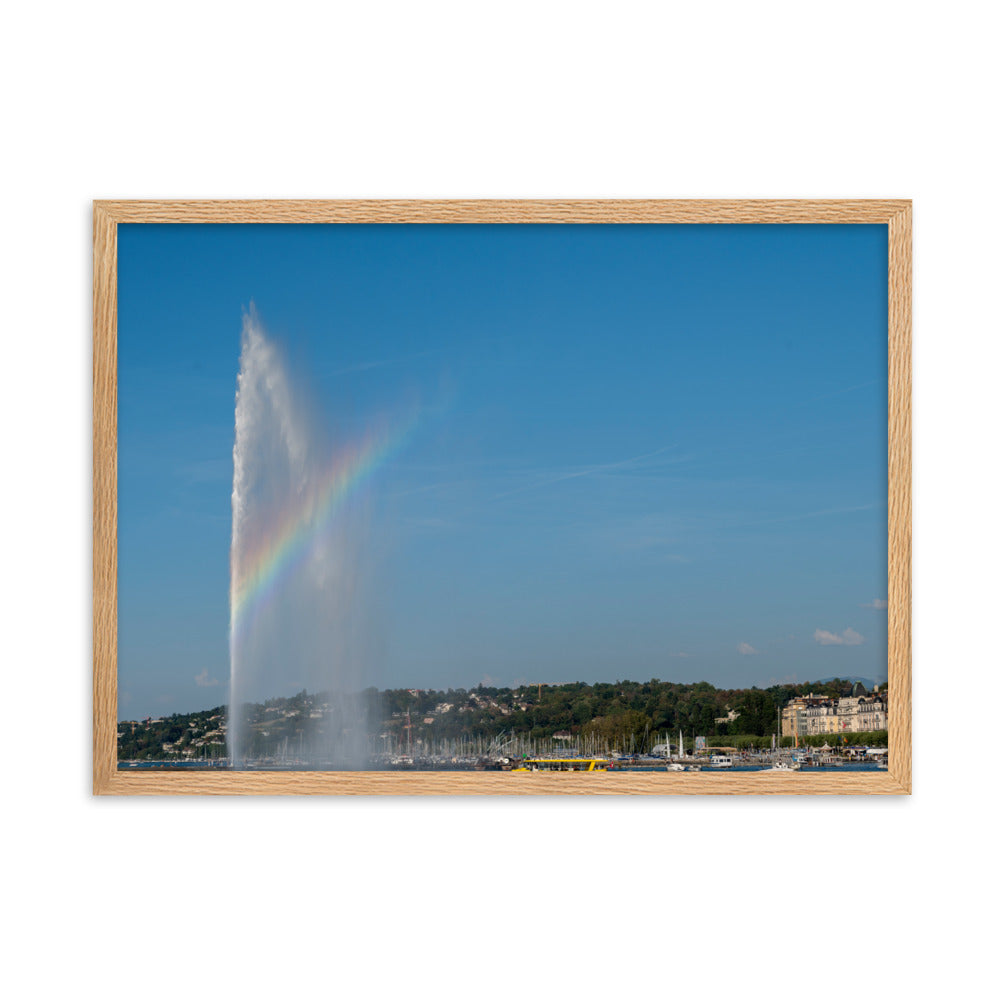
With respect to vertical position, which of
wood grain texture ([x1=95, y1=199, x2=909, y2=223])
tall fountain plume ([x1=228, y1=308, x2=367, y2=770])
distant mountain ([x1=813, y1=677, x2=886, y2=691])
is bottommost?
distant mountain ([x1=813, y1=677, x2=886, y2=691])

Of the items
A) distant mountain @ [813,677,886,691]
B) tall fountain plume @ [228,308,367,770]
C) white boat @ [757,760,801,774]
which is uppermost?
tall fountain plume @ [228,308,367,770]

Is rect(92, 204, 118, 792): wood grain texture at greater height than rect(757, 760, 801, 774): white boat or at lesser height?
greater

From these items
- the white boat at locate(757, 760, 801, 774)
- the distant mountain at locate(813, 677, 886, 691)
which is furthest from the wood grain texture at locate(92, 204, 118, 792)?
the distant mountain at locate(813, 677, 886, 691)

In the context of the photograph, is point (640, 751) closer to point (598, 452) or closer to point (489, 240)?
point (598, 452)

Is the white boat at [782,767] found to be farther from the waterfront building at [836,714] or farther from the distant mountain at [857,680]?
the distant mountain at [857,680]

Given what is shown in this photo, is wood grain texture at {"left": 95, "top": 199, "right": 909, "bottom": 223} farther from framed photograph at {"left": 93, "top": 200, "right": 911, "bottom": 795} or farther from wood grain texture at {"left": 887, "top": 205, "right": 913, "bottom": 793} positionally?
wood grain texture at {"left": 887, "top": 205, "right": 913, "bottom": 793}

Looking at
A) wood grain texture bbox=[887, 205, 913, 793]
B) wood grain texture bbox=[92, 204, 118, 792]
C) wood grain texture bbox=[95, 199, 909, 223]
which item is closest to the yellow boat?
wood grain texture bbox=[887, 205, 913, 793]

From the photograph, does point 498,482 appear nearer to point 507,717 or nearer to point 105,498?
point 507,717

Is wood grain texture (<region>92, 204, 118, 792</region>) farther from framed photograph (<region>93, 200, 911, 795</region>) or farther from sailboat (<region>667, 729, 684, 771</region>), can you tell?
sailboat (<region>667, 729, 684, 771</region>)
